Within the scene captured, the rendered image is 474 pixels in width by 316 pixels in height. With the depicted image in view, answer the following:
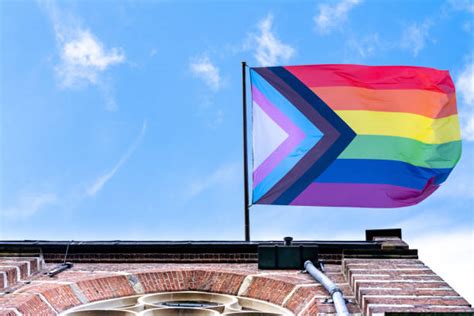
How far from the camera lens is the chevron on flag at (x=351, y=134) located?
1307 cm

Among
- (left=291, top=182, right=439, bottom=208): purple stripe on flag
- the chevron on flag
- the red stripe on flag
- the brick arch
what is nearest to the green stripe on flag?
the chevron on flag

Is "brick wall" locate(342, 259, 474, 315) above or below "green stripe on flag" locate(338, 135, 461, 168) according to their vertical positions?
below

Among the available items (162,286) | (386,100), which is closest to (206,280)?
(162,286)

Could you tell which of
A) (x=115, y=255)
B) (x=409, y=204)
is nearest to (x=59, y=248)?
(x=115, y=255)

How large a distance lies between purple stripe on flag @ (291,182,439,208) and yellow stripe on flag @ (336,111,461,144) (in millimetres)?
1300

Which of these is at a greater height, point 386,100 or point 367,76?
point 367,76

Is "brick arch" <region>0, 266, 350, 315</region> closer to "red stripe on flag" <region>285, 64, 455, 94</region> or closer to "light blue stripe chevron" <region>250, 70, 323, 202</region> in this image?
"light blue stripe chevron" <region>250, 70, 323, 202</region>

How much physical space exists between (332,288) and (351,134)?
5.79 metres

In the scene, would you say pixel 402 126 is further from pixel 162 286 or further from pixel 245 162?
pixel 162 286

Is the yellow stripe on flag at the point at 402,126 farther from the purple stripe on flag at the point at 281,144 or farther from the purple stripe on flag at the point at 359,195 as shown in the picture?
the purple stripe on flag at the point at 359,195

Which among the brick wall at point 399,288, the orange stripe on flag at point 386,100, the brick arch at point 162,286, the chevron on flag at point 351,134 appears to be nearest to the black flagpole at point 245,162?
the chevron on flag at point 351,134

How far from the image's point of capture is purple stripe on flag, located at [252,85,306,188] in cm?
1327

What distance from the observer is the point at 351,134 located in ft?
44.9

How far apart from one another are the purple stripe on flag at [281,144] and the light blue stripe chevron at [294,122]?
69mm
